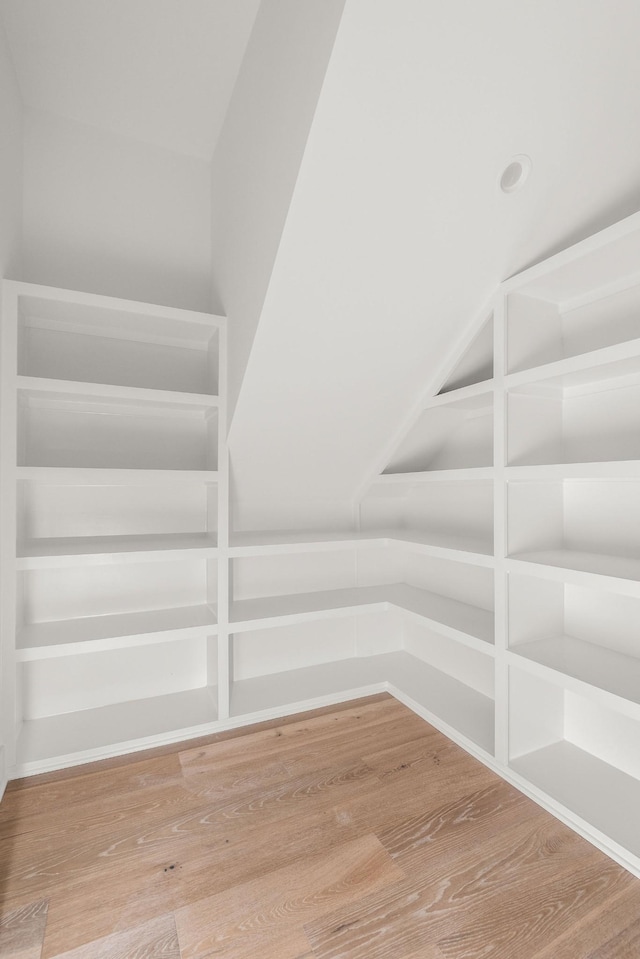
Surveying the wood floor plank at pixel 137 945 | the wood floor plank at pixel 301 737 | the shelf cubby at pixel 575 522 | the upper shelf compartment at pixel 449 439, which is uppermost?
the upper shelf compartment at pixel 449 439

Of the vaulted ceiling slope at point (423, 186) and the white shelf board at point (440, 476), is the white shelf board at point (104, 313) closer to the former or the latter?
→ the vaulted ceiling slope at point (423, 186)

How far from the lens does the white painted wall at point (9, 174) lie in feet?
5.33

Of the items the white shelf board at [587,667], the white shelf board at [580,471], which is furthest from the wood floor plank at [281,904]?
the white shelf board at [580,471]

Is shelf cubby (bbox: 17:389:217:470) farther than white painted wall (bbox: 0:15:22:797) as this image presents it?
Yes

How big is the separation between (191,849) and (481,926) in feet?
2.60

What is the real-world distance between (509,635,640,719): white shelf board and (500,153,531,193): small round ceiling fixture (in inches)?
59.2

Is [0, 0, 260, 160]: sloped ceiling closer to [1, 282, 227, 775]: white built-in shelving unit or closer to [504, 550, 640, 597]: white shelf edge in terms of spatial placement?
[1, 282, 227, 775]: white built-in shelving unit

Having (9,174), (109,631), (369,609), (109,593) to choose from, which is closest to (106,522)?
(109,593)

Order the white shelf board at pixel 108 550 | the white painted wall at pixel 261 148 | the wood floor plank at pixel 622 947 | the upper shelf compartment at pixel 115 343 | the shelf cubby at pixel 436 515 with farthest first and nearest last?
the shelf cubby at pixel 436 515 → the upper shelf compartment at pixel 115 343 → the white shelf board at pixel 108 550 → the white painted wall at pixel 261 148 → the wood floor plank at pixel 622 947


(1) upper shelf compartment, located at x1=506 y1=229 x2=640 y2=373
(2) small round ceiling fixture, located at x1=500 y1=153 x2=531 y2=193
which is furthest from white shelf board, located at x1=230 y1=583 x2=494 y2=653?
(2) small round ceiling fixture, located at x1=500 y1=153 x2=531 y2=193

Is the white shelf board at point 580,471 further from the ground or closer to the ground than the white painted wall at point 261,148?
closer to the ground

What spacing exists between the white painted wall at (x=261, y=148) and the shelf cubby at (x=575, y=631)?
139 centimetres

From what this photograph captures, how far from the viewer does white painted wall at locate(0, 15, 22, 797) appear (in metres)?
1.63

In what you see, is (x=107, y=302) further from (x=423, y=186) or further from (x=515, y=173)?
(x=515, y=173)
